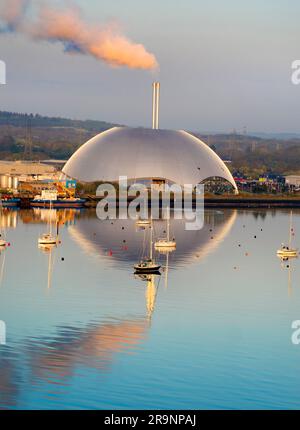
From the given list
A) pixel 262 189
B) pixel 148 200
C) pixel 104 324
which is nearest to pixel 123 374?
pixel 104 324

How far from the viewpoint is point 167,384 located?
21.1m

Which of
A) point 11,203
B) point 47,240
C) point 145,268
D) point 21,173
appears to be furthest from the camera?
point 21,173

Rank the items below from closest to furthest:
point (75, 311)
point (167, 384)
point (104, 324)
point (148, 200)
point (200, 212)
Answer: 1. point (167, 384)
2. point (104, 324)
3. point (75, 311)
4. point (200, 212)
5. point (148, 200)

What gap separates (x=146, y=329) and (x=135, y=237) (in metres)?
32.5

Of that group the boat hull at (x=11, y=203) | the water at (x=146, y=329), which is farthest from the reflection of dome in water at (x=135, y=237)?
the boat hull at (x=11, y=203)

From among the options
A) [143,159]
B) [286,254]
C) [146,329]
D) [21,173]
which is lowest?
[146,329]

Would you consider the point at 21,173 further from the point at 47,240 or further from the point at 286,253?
the point at 286,253

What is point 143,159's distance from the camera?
107m

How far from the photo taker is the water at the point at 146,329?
800 inches

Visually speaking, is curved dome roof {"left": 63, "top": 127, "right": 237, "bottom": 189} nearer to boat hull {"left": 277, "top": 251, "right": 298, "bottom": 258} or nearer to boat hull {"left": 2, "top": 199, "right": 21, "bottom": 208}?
boat hull {"left": 2, "top": 199, "right": 21, "bottom": 208}

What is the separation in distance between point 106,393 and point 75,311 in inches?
409

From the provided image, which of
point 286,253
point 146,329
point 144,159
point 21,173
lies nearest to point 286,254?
point 286,253

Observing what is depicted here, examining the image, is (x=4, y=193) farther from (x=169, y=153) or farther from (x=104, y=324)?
(x=104, y=324)

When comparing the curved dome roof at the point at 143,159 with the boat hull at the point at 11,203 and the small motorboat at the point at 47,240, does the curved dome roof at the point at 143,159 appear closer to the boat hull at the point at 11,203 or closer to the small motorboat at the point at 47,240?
the boat hull at the point at 11,203
